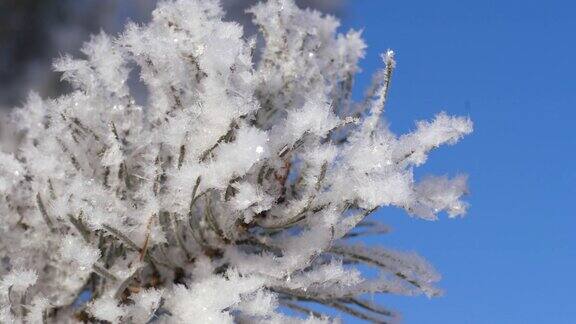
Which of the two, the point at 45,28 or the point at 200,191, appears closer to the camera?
the point at 200,191

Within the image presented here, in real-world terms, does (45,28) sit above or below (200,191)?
above

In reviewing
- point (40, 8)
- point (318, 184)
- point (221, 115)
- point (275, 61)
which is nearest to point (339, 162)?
point (318, 184)

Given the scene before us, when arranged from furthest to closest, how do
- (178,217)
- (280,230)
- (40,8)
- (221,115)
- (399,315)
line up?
1. (40,8)
2. (399,315)
3. (280,230)
4. (178,217)
5. (221,115)

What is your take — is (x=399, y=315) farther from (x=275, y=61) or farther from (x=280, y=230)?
(x=275, y=61)

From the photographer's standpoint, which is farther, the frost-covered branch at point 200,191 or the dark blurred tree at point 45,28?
the dark blurred tree at point 45,28

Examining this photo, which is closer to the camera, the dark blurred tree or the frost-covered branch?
the frost-covered branch

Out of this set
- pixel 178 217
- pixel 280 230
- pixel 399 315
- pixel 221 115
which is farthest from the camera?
pixel 399 315

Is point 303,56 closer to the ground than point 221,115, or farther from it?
farther from it

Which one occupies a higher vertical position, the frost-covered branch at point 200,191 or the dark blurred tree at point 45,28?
the dark blurred tree at point 45,28

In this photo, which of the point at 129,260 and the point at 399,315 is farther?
the point at 399,315

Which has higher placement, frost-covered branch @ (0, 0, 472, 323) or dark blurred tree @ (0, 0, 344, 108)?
dark blurred tree @ (0, 0, 344, 108)

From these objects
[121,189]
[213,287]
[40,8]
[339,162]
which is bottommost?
[213,287]
